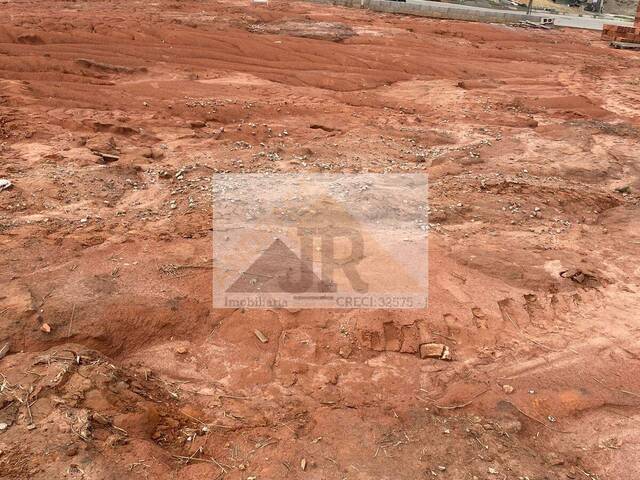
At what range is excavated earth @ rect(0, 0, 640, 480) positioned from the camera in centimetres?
325

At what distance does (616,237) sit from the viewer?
19.3ft

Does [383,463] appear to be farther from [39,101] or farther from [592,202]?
[39,101]

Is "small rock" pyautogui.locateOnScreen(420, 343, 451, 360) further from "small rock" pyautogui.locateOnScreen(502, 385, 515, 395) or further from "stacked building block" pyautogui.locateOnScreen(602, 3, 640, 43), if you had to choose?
"stacked building block" pyautogui.locateOnScreen(602, 3, 640, 43)

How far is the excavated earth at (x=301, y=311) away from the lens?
3.25 metres

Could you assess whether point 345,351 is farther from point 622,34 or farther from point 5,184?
point 622,34

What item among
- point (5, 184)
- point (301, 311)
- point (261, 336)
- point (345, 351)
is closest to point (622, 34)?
point (301, 311)

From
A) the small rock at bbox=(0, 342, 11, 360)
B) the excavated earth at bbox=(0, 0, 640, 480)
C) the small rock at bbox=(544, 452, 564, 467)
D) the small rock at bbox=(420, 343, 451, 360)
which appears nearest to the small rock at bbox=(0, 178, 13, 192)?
the excavated earth at bbox=(0, 0, 640, 480)

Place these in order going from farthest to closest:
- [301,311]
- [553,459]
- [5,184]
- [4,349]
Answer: [5,184] → [301,311] → [4,349] → [553,459]

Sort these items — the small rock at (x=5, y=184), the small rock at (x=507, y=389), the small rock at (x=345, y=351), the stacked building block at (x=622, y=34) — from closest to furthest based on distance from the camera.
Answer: the small rock at (x=507, y=389) < the small rock at (x=345, y=351) < the small rock at (x=5, y=184) < the stacked building block at (x=622, y=34)

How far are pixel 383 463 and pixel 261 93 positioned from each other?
7.51 metres

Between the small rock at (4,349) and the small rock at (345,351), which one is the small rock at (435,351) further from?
the small rock at (4,349)

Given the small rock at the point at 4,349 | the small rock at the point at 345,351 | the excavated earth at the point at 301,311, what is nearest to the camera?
the excavated earth at the point at 301,311

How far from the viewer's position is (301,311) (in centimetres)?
443

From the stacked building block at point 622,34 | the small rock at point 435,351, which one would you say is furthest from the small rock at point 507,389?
the stacked building block at point 622,34
